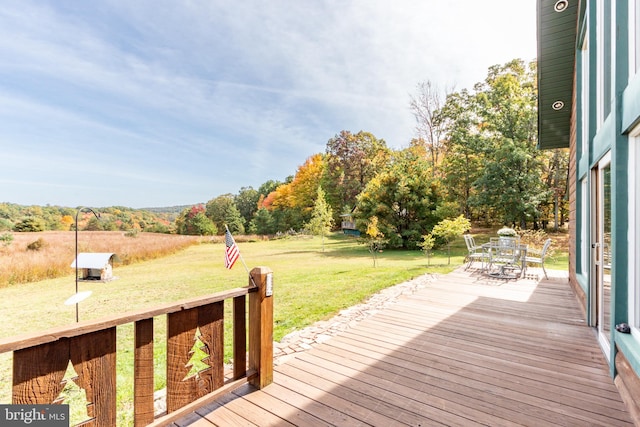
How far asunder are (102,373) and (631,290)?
11.0 ft

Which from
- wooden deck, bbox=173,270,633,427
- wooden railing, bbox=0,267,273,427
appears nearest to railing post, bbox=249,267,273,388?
wooden railing, bbox=0,267,273,427

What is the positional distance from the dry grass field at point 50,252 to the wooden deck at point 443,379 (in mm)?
10133

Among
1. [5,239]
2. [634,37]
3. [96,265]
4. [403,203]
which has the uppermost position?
[634,37]

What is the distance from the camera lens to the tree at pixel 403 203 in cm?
1516

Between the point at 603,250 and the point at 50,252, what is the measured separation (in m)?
15.1

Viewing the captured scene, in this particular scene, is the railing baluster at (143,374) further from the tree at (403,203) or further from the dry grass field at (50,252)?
the tree at (403,203)

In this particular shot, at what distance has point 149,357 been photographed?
5.34 feet

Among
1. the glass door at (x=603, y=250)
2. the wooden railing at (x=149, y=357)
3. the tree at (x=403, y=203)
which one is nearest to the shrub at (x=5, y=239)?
the wooden railing at (x=149, y=357)

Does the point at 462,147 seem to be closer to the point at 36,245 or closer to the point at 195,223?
the point at 195,223

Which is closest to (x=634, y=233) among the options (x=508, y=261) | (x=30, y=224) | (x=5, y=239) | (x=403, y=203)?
(x=508, y=261)

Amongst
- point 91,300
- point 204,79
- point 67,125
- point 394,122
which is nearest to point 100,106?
point 67,125

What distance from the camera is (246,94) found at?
2798cm

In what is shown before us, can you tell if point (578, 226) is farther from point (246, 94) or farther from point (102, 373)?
point (246, 94)
